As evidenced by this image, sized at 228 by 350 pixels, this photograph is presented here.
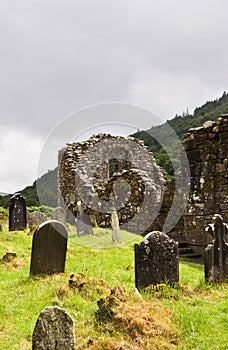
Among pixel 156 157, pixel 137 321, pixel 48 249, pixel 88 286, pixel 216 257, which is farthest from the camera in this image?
pixel 156 157

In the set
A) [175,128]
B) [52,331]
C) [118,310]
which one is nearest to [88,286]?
[118,310]

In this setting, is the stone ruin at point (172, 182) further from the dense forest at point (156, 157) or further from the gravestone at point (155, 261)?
the gravestone at point (155, 261)

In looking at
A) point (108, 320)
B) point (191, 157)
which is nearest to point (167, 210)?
point (191, 157)

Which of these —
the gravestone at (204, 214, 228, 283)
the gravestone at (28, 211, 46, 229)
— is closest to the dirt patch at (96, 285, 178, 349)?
the gravestone at (204, 214, 228, 283)

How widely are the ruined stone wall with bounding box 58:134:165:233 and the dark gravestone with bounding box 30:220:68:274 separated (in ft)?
24.4

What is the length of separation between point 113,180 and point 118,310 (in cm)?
1232

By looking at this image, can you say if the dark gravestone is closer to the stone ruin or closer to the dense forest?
the stone ruin

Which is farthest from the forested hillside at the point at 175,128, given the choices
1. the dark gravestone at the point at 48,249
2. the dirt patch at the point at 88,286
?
the dirt patch at the point at 88,286

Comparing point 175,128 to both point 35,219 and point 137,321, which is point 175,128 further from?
point 137,321

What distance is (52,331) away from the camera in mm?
3332

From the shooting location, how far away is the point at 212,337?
4098 millimetres

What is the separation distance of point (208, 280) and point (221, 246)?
723 millimetres

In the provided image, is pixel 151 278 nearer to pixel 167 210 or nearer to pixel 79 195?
pixel 167 210

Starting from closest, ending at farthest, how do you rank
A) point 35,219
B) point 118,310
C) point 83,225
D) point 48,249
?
1. point 118,310
2. point 48,249
3. point 83,225
4. point 35,219
